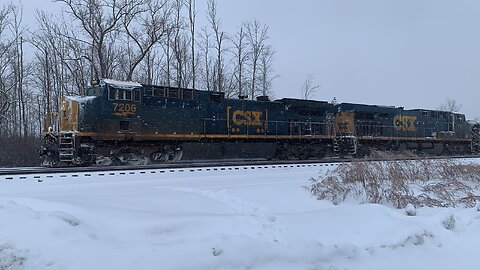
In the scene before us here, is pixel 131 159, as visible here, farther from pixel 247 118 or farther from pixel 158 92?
pixel 247 118

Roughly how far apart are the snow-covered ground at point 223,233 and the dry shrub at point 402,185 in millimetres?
504

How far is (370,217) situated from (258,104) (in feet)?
42.1

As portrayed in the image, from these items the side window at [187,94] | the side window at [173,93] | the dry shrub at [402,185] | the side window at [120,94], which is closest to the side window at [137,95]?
the side window at [120,94]

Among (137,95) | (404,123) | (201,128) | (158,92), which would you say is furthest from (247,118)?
(404,123)

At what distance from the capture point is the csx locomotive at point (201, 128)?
46.3 ft

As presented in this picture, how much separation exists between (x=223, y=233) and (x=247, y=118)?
1330 centimetres

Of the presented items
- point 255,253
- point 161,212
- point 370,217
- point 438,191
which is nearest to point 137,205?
point 161,212

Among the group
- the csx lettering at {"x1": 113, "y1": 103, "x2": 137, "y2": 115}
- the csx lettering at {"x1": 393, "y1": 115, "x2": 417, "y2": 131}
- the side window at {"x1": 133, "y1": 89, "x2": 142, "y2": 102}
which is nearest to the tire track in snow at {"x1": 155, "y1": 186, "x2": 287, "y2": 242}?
the csx lettering at {"x1": 113, "y1": 103, "x2": 137, "y2": 115}

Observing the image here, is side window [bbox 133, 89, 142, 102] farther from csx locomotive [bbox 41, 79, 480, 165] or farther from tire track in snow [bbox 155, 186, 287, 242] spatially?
tire track in snow [bbox 155, 186, 287, 242]

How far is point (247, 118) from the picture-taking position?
18.1m

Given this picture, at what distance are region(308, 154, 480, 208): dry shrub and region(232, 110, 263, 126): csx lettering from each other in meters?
8.21

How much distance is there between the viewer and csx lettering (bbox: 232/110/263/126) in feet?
58.1

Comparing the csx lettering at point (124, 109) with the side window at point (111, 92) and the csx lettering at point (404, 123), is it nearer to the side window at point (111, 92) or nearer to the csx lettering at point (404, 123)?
the side window at point (111, 92)

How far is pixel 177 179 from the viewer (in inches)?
395
